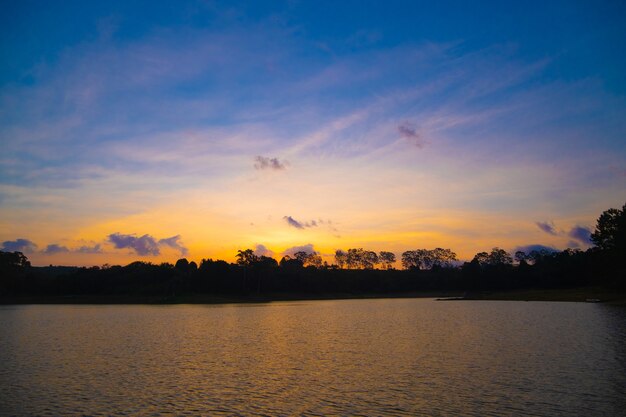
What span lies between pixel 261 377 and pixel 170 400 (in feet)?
26.5

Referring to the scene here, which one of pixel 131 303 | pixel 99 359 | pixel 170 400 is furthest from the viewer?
pixel 131 303

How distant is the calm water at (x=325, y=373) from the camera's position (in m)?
25.4

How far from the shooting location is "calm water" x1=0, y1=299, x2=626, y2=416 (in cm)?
2542

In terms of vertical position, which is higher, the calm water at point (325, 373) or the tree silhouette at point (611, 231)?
the tree silhouette at point (611, 231)

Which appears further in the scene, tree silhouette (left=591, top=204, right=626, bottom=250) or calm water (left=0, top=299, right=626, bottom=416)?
tree silhouette (left=591, top=204, right=626, bottom=250)

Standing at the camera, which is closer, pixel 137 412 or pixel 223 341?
pixel 137 412

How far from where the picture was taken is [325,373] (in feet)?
114

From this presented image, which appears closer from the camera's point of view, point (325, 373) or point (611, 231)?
point (325, 373)

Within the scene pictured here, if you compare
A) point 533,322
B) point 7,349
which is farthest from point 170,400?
point 533,322

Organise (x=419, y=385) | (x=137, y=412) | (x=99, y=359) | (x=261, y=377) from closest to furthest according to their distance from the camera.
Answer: (x=137, y=412) < (x=419, y=385) < (x=261, y=377) < (x=99, y=359)

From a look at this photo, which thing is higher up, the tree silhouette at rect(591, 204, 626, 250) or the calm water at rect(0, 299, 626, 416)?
the tree silhouette at rect(591, 204, 626, 250)

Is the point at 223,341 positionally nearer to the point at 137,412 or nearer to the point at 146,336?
the point at 146,336

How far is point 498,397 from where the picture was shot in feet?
86.5

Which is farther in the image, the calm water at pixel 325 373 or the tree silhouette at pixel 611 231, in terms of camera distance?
the tree silhouette at pixel 611 231
